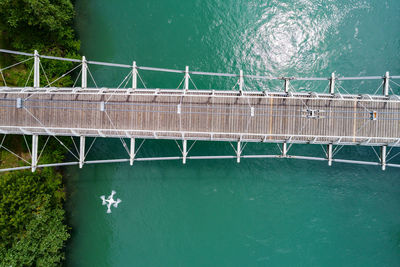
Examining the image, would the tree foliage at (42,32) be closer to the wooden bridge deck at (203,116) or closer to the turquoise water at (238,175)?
the turquoise water at (238,175)

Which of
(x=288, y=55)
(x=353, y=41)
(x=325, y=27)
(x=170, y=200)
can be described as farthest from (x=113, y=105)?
(x=353, y=41)

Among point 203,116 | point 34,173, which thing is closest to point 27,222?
point 34,173

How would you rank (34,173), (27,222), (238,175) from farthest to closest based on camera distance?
(238,175) → (34,173) → (27,222)

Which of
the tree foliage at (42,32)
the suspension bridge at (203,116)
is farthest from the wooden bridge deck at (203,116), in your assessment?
the tree foliage at (42,32)

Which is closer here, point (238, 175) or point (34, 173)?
point (34, 173)

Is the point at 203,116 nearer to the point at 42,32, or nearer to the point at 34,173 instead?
the point at 34,173

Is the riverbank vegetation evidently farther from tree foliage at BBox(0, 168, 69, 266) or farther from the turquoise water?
the turquoise water

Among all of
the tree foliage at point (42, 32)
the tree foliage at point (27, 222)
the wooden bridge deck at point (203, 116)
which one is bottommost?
the tree foliage at point (27, 222)
